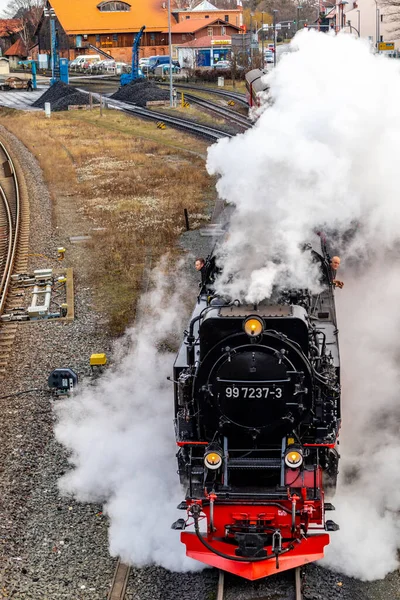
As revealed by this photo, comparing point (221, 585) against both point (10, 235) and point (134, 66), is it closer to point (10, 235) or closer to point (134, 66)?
point (10, 235)

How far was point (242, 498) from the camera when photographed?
785 cm

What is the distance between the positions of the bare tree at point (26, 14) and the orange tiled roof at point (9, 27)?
1081mm

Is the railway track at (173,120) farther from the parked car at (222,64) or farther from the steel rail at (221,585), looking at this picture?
the steel rail at (221,585)

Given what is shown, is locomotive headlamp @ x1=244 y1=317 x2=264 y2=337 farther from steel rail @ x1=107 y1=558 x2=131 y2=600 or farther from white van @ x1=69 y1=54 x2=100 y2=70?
white van @ x1=69 y1=54 x2=100 y2=70

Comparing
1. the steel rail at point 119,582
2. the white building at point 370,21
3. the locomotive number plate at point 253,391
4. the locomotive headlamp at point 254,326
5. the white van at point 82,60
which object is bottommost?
the steel rail at point 119,582

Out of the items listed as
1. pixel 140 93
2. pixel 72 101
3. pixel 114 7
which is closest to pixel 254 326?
pixel 140 93

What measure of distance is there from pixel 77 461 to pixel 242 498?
3.17 metres

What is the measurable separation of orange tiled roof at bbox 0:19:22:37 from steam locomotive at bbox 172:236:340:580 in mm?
105514

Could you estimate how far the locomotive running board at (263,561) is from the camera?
301 inches

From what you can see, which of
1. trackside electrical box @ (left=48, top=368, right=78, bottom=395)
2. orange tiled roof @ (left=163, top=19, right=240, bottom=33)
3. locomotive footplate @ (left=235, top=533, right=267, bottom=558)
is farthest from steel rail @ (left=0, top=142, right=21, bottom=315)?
orange tiled roof @ (left=163, top=19, right=240, bottom=33)

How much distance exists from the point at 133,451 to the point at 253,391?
2.92 meters

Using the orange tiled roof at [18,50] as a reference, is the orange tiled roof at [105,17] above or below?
above

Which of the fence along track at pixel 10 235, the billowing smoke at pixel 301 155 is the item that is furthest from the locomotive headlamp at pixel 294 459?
the fence along track at pixel 10 235

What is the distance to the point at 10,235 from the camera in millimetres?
→ 21797
